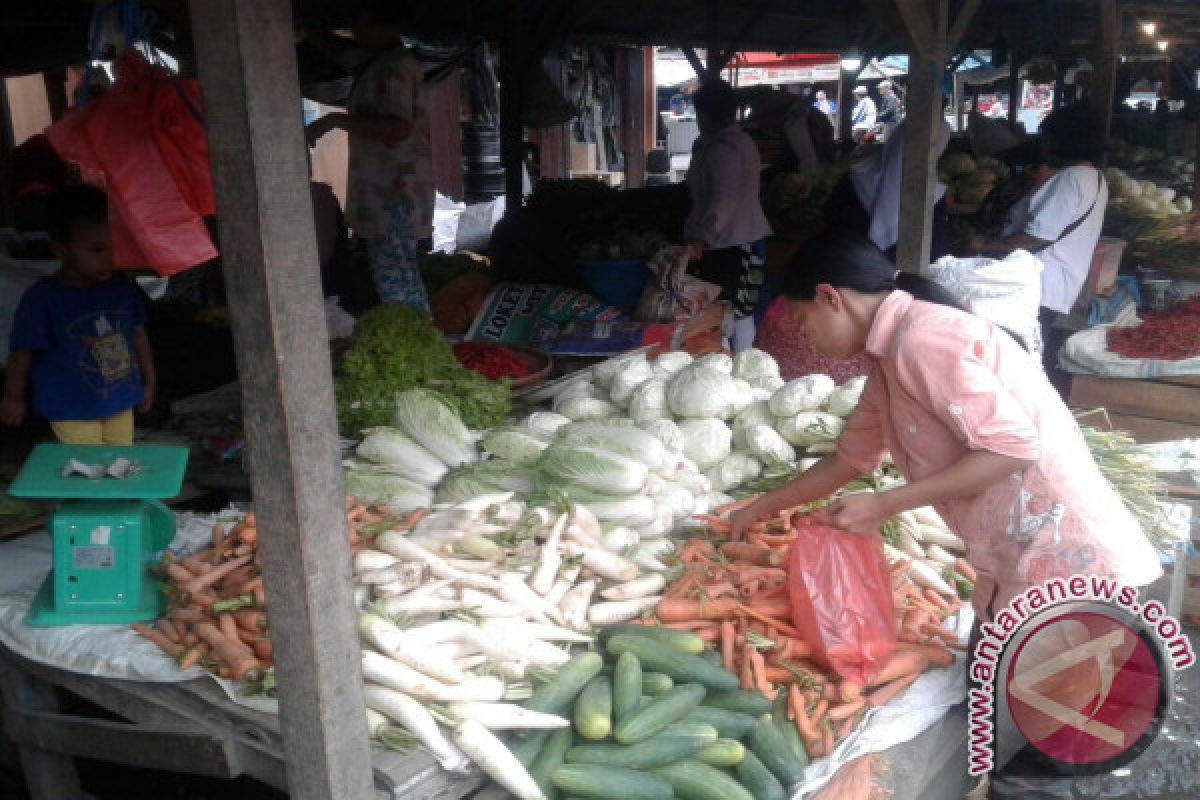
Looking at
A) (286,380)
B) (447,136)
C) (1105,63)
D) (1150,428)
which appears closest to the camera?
(286,380)

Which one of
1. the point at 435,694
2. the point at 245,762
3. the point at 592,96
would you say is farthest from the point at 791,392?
the point at 592,96

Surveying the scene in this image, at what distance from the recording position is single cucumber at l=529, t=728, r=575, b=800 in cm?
240

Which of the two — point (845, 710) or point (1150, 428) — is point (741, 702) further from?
point (1150, 428)

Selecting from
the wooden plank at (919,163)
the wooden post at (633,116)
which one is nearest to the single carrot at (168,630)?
the wooden plank at (919,163)

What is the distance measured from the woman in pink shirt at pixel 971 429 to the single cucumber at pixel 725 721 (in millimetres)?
648

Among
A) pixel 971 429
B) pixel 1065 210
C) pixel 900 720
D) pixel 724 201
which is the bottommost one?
pixel 900 720

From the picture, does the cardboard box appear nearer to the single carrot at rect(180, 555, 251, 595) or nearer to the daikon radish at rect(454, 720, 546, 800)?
the single carrot at rect(180, 555, 251, 595)

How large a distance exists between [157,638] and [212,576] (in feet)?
0.76

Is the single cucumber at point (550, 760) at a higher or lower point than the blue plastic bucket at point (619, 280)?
lower

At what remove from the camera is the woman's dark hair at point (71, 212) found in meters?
3.60

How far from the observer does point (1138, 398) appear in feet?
20.6

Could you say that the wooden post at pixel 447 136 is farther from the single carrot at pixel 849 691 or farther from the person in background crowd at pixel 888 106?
the single carrot at pixel 849 691

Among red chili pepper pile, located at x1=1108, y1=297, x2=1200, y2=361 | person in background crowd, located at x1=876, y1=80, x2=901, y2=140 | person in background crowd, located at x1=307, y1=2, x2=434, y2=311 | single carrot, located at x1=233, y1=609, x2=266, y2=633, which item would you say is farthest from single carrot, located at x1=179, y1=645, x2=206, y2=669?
person in background crowd, located at x1=876, y1=80, x2=901, y2=140

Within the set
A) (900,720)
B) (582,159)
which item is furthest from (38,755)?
(582,159)
